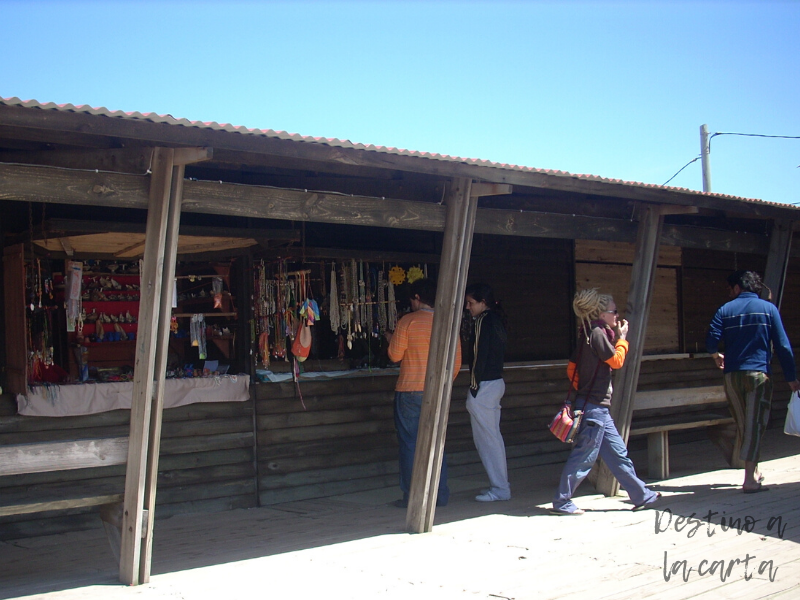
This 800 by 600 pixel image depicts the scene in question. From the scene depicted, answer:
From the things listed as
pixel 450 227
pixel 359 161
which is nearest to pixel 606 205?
pixel 450 227

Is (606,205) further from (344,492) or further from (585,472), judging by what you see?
(344,492)

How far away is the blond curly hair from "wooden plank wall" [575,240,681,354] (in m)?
3.70

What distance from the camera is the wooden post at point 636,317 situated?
739 cm

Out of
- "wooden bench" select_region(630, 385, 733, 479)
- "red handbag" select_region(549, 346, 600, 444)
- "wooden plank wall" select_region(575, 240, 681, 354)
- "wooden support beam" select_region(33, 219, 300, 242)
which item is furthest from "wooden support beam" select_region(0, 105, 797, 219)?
"wooden plank wall" select_region(575, 240, 681, 354)

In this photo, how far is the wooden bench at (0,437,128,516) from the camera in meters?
4.65

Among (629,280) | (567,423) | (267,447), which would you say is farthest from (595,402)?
(629,280)

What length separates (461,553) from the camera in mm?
5512

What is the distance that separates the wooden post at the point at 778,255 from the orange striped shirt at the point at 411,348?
3943 millimetres

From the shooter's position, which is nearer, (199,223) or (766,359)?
(766,359)

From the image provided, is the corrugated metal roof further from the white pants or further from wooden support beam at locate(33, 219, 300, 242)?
wooden support beam at locate(33, 219, 300, 242)

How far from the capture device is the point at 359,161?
526 centimetres

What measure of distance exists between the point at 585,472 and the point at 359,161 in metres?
3.08

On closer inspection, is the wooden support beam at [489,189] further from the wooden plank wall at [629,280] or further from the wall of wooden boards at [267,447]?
the wooden plank wall at [629,280]

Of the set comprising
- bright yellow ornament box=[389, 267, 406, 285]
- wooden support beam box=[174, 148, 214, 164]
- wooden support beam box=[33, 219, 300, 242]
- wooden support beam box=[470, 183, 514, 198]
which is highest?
wooden support beam box=[174, 148, 214, 164]
